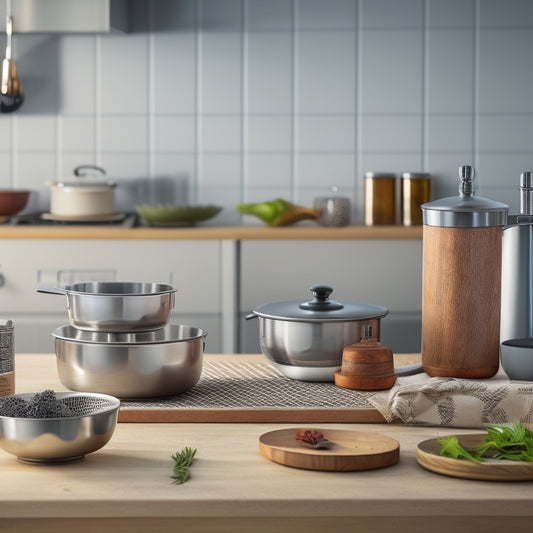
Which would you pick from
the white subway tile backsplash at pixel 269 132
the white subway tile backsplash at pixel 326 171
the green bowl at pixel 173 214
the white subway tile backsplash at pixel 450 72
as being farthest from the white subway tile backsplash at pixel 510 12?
the green bowl at pixel 173 214

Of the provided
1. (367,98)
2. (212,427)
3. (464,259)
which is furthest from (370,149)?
(212,427)

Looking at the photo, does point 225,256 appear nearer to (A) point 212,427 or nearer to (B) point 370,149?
(B) point 370,149

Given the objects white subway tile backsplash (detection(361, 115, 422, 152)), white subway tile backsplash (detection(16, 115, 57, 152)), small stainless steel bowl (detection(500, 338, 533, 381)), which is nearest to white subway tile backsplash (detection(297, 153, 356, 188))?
white subway tile backsplash (detection(361, 115, 422, 152))

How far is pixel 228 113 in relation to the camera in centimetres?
358

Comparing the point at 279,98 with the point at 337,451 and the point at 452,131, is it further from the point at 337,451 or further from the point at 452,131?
the point at 337,451

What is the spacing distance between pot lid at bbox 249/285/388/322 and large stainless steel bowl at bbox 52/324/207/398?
16 centimetres

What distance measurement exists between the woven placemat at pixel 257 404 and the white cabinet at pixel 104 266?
1.69m

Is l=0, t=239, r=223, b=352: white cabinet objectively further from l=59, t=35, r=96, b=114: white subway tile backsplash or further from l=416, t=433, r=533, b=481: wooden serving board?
l=416, t=433, r=533, b=481: wooden serving board

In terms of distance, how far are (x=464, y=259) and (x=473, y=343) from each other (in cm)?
13

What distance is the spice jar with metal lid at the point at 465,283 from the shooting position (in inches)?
54.4

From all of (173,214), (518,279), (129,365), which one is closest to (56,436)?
(129,365)

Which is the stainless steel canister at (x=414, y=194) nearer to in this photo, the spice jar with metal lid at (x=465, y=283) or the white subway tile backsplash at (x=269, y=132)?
the white subway tile backsplash at (x=269, y=132)

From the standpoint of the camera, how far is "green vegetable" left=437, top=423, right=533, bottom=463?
1003 mm

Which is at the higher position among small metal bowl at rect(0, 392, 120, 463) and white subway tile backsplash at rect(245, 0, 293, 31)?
white subway tile backsplash at rect(245, 0, 293, 31)
